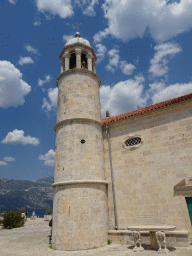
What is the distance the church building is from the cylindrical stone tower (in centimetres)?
4

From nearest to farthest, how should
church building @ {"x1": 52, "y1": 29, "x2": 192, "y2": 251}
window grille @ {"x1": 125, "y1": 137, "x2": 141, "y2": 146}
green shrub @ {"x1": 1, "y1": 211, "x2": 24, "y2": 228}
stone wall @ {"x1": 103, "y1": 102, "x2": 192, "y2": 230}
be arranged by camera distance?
church building @ {"x1": 52, "y1": 29, "x2": 192, "y2": 251} < stone wall @ {"x1": 103, "y1": 102, "x2": 192, "y2": 230} < window grille @ {"x1": 125, "y1": 137, "x2": 141, "y2": 146} < green shrub @ {"x1": 1, "y1": 211, "x2": 24, "y2": 228}

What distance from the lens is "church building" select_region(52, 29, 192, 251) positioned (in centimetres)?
906

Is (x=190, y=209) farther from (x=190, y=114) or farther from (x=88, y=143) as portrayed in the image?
(x=88, y=143)

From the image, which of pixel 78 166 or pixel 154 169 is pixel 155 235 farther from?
pixel 78 166

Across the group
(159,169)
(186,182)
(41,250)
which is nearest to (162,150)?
(159,169)

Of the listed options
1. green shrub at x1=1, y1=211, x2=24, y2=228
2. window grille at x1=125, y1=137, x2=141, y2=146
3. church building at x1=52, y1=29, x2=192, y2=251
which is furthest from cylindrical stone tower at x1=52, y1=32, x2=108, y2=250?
green shrub at x1=1, y1=211, x2=24, y2=228

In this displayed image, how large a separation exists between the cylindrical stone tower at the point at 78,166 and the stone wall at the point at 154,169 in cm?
119

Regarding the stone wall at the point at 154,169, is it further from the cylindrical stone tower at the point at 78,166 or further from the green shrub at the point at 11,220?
the green shrub at the point at 11,220

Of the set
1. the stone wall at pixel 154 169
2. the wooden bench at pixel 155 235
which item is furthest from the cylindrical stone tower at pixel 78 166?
the wooden bench at pixel 155 235

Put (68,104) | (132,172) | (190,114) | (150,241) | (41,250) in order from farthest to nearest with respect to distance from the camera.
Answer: (68,104), (132,172), (190,114), (41,250), (150,241)

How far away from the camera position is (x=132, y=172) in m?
10.7

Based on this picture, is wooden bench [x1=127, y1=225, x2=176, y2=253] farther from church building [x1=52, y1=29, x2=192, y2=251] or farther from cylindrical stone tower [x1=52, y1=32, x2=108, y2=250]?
cylindrical stone tower [x1=52, y1=32, x2=108, y2=250]

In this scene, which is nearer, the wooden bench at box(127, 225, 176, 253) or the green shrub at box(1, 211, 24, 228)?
the wooden bench at box(127, 225, 176, 253)

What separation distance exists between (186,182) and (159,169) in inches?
58.5
